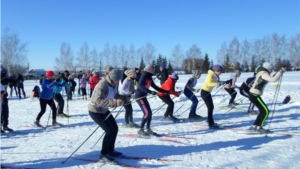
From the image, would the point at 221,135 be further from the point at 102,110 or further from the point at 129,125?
the point at 102,110

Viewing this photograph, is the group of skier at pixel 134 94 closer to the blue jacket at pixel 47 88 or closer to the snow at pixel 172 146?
the blue jacket at pixel 47 88

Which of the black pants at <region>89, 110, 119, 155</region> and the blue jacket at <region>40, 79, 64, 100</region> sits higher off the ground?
the blue jacket at <region>40, 79, 64, 100</region>

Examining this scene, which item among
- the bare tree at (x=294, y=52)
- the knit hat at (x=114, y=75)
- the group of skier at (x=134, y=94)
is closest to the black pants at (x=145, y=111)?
the group of skier at (x=134, y=94)

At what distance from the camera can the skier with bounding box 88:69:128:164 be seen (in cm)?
454

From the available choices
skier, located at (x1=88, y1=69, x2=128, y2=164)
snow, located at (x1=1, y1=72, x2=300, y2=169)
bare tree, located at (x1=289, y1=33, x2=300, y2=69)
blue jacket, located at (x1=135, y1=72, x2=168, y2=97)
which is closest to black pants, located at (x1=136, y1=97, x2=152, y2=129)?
blue jacket, located at (x1=135, y1=72, x2=168, y2=97)

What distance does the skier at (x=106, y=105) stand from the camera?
4535 mm

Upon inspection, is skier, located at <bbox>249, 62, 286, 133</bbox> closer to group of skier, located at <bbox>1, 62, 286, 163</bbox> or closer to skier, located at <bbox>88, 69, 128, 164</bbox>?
group of skier, located at <bbox>1, 62, 286, 163</bbox>

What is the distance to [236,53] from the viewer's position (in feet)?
205

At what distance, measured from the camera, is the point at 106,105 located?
14.8 feet

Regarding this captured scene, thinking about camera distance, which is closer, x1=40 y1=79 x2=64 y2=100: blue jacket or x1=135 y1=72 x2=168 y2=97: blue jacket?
x1=135 y1=72 x2=168 y2=97: blue jacket

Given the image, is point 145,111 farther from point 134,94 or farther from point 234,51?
point 234,51

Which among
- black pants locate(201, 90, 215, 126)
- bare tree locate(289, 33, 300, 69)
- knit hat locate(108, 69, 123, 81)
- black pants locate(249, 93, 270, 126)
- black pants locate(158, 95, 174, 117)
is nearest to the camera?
knit hat locate(108, 69, 123, 81)

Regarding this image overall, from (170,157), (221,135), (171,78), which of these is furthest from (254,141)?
(171,78)

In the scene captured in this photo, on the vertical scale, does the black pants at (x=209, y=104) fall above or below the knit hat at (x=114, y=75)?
below
